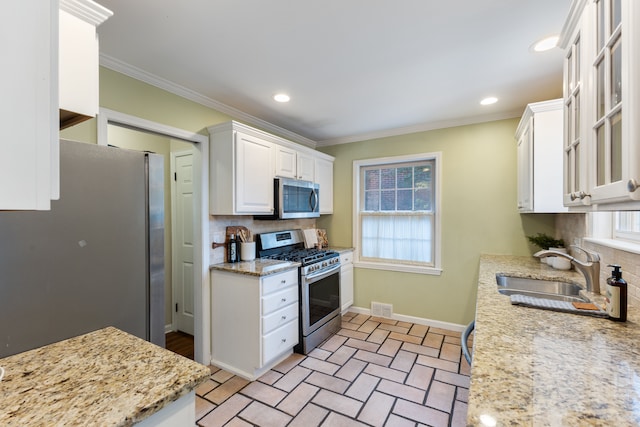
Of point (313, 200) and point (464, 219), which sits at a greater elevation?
point (313, 200)

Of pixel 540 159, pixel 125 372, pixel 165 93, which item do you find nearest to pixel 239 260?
pixel 165 93

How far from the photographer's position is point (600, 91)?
960 millimetres

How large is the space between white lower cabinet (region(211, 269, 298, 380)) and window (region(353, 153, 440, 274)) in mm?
1539

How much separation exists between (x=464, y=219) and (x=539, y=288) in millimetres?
1279

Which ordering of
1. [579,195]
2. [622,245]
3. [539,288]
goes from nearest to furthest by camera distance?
[579,195] → [622,245] → [539,288]

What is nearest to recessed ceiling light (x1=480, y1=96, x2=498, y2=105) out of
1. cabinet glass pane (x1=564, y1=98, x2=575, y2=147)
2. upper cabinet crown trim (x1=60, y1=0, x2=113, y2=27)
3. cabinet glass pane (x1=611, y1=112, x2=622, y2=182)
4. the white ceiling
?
the white ceiling

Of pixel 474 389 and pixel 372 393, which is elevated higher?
pixel 474 389

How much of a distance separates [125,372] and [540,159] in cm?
276

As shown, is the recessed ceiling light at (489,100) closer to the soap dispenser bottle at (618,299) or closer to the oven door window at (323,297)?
the soap dispenser bottle at (618,299)

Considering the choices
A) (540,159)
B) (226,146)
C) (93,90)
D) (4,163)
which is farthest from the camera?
(226,146)

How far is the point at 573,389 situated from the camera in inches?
29.9

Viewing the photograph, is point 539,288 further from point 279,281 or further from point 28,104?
point 28,104

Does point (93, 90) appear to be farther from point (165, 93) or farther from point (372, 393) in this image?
point (372, 393)

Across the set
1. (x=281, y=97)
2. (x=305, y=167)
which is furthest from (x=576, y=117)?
(x=305, y=167)
